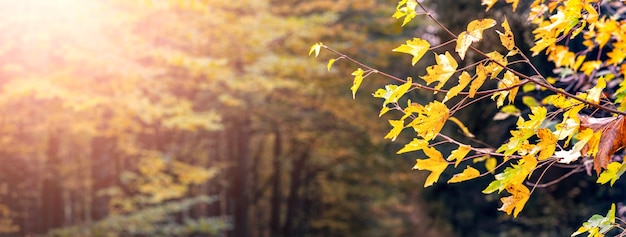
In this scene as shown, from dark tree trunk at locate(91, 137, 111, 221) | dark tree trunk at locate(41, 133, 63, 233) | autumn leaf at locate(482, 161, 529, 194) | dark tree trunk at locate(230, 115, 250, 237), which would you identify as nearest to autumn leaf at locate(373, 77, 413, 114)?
autumn leaf at locate(482, 161, 529, 194)

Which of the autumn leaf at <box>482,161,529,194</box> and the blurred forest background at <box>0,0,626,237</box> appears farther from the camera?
the blurred forest background at <box>0,0,626,237</box>

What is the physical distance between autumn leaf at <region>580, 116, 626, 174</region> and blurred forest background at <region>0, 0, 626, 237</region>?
5.08 meters

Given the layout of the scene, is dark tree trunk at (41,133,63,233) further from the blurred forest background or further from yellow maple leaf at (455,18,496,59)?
yellow maple leaf at (455,18,496,59)

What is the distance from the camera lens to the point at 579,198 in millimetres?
8781

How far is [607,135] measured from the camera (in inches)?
63.7

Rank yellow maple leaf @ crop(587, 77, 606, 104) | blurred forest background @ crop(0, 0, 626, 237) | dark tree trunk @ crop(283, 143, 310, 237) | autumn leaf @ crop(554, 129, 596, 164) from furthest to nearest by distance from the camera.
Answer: dark tree trunk @ crop(283, 143, 310, 237) < blurred forest background @ crop(0, 0, 626, 237) < yellow maple leaf @ crop(587, 77, 606, 104) < autumn leaf @ crop(554, 129, 596, 164)

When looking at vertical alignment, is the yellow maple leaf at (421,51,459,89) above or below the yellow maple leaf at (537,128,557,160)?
above

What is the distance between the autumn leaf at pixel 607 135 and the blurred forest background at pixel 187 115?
508cm

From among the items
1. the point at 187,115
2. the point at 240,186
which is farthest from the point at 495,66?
the point at 240,186

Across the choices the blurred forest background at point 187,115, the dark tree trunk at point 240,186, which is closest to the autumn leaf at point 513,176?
the blurred forest background at point 187,115

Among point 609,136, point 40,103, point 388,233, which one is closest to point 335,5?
point 40,103

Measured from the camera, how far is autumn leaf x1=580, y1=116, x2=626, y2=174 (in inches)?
62.5

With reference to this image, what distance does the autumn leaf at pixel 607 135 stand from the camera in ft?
5.21

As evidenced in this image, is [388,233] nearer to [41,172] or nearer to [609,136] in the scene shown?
[41,172]
